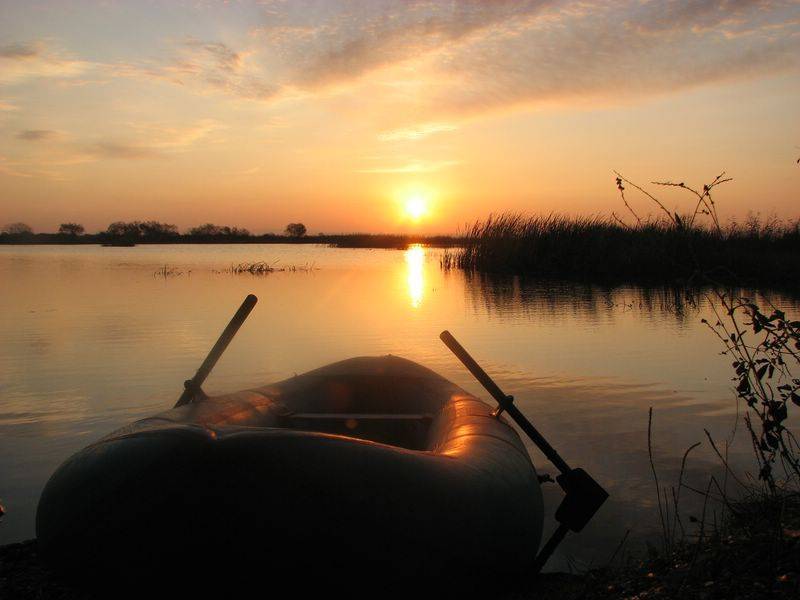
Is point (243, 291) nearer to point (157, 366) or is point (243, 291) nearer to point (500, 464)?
point (157, 366)

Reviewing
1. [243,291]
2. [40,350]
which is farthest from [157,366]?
[243,291]

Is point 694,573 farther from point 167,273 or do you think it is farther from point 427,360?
point 167,273

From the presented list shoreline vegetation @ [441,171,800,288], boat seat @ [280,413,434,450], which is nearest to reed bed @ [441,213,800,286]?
shoreline vegetation @ [441,171,800,288]

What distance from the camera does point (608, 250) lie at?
24.1 metres

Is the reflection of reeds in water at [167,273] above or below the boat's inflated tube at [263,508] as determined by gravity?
below

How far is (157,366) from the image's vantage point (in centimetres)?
1045

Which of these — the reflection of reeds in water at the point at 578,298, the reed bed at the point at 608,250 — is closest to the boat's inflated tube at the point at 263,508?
the reflection of reeds in water at the point at 578,298

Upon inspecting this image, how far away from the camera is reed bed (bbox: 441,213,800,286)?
2105 centimetres

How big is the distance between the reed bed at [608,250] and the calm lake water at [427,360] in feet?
8.46

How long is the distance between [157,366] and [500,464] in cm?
771

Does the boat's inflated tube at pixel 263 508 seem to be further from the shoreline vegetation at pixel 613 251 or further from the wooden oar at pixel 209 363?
the shoreline vegetation at pixel 613 251

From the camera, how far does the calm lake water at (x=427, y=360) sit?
19.9ft

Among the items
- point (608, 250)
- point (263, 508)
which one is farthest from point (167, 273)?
point (263, 508)

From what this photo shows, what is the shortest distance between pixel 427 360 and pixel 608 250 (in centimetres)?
→ 1478
